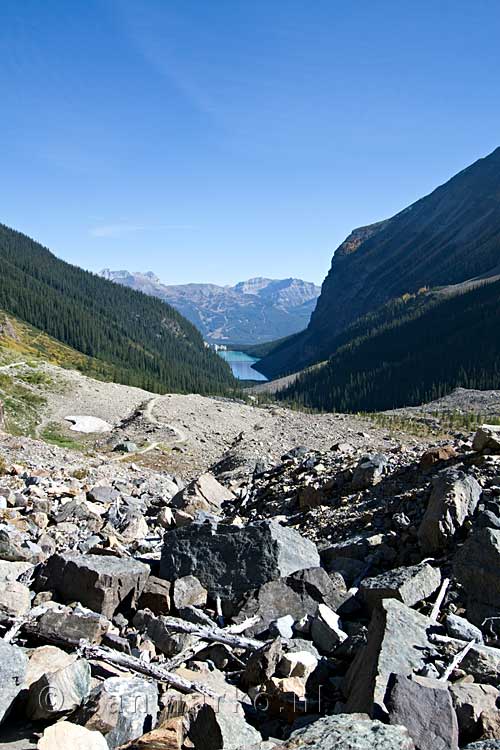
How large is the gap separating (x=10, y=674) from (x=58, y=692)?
0.60 meters

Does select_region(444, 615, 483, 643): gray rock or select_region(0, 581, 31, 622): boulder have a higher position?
select_region(444, 615, 483, 643): gray rock

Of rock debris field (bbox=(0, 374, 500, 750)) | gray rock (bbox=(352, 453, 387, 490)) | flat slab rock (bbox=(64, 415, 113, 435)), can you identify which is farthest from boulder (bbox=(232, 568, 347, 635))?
flat slab rock (bbox=(64, 415, 113, 435))

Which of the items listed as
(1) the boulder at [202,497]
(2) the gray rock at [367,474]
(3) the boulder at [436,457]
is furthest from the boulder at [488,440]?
(1) the boulder at [202,497]

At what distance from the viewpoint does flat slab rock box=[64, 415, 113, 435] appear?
4134 centimetres

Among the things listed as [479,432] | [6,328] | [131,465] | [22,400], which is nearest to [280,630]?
[479,432]

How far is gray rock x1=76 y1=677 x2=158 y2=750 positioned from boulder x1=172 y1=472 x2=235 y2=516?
10.5 meters

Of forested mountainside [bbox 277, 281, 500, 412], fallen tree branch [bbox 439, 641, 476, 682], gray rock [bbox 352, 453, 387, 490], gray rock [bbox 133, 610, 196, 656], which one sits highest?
forested mountainside [bbox 277, 281, 500, 412]

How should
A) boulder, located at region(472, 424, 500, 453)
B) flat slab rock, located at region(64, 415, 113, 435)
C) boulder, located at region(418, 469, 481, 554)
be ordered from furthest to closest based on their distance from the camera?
flat slab rock, located at region(64, 415, 113, 435) < boulder, located at region(472, 424, 500, 453) < boulder, located at region(418, 469, 481, 554)

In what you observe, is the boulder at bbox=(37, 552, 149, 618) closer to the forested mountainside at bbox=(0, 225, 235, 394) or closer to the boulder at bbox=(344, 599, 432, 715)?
the boulder at bbox=(344, 599, 432, 715)

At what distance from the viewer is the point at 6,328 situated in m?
112

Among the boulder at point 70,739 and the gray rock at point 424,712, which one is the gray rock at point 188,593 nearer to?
the boulder at point 70,739

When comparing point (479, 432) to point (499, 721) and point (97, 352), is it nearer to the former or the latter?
point (499, 721)

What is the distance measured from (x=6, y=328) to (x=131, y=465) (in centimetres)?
9826

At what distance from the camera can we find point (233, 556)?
8.55 metres
